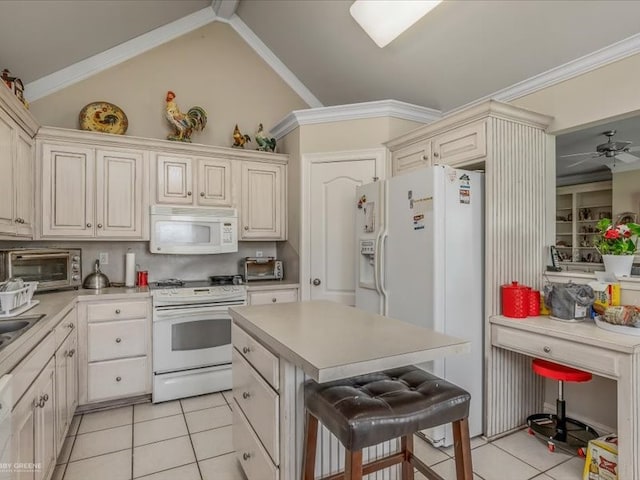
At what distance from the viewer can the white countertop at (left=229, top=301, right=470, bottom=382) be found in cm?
114

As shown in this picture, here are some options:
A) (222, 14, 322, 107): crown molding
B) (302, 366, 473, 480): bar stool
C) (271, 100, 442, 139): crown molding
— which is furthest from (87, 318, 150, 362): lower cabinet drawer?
(222, 14, 322, 107): crown molding

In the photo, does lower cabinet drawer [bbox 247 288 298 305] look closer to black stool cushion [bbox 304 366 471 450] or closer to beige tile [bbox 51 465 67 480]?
beige tile [bbox 51 465 67 480]

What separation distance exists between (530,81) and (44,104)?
13.0 ft

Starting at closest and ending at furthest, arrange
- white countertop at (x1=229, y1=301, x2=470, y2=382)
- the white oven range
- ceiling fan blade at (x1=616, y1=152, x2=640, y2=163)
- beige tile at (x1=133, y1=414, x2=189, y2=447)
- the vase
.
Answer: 1. white countertop at (x1=229, y1=301, x2=470, y2=382)
2. the vase
3. beige tile at (x1=133, y1=414, x2=189, y2=447)
4. the white oven range
5. ceiling fan blade at (x1=616, y1=152, x2=640, y2=163)

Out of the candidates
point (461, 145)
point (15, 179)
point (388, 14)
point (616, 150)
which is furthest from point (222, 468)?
point (616, 150)

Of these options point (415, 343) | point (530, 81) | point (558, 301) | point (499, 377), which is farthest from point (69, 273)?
point (530, 81)

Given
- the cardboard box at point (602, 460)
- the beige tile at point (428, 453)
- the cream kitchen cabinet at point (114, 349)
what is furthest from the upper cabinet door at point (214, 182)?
the cardboard box at point (602, 460)

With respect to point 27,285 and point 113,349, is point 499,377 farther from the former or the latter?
point 27,285

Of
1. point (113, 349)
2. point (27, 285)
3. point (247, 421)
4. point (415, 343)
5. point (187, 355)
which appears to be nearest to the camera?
point (415, 343)

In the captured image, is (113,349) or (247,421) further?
(113,349)

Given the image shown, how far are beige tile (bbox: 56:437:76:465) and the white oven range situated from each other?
618mm

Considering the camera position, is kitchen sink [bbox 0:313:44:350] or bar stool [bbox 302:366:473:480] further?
kitchen sink [bbox 0:313:44:350]

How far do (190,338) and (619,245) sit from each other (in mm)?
3144

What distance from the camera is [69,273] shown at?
2945 mm
